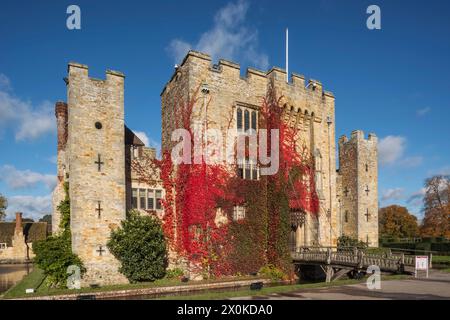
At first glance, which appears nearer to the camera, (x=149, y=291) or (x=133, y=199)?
(x=149, y=291)

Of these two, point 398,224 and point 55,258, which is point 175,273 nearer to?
point 55,258

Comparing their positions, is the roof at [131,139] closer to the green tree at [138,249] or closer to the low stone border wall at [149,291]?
the green tree at [138,249]

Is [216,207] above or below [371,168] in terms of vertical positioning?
below

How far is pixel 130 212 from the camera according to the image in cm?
2089

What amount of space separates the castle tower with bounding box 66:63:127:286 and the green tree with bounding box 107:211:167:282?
0.52m

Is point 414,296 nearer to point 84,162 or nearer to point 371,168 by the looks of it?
point 84,162

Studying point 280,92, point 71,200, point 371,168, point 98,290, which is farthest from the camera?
point 371,168

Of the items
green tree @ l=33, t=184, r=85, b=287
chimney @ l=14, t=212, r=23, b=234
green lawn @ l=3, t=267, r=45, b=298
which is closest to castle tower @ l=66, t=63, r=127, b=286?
green tree @ l=33, t=184, r=85, b=287

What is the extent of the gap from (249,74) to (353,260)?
45.3 feet

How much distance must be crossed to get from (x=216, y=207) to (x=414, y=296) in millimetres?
12024

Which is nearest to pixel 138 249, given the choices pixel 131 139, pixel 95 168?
pixel 95 168

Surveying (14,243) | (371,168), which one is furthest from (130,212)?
(14,243)

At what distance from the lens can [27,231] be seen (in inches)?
1832

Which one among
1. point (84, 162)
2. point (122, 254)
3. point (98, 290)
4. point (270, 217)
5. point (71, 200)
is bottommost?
point (98, 290)
